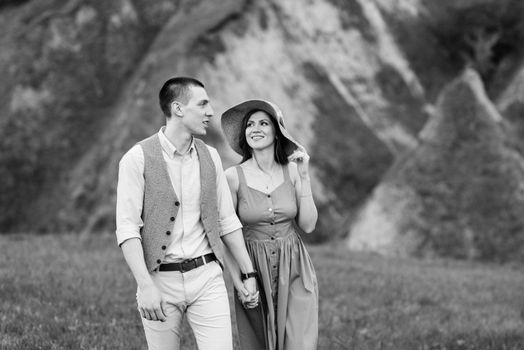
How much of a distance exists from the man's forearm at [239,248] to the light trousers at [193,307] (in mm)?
407

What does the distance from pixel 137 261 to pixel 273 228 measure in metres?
1.42

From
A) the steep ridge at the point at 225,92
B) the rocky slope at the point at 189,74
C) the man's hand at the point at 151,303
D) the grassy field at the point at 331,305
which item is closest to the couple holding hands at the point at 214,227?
the man's hand at the point at 151,303

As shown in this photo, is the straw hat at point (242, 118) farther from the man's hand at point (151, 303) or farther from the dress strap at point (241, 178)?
the man's hand at point (151, 303)

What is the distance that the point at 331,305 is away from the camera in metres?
9.95

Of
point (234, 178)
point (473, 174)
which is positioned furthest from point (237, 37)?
point (234, 178)

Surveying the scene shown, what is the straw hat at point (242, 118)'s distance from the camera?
5988mm

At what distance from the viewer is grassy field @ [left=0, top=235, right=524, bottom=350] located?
24.8ft

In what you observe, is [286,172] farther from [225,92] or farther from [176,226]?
[225,92]

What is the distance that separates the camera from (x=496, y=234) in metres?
17.1

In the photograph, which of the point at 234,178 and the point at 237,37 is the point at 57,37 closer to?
the point at 237,37

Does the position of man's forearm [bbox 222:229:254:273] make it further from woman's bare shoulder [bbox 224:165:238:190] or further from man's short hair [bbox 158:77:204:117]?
man's short hair [bbox 158:77:204:117]

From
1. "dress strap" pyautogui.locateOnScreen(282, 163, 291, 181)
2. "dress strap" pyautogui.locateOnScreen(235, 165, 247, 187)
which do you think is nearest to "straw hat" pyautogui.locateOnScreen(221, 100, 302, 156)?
"dress strap" pyautogui.locateOnScreen(282, 163, 291, 181)

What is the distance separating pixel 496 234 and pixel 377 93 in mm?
10689

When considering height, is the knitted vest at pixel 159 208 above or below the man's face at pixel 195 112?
below
